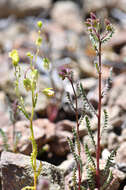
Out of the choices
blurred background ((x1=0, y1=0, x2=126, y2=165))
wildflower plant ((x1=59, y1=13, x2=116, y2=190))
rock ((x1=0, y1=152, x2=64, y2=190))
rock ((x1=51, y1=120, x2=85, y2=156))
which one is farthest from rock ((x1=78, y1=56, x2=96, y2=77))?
rock ((x1=0, y1=152, x2=64, y2=190))

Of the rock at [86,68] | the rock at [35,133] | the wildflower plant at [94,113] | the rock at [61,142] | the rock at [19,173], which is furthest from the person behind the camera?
the rock at [86,68]

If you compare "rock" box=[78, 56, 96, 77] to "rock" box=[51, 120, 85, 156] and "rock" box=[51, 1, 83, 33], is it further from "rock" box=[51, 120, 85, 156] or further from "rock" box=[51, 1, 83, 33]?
"rock" box=[51, 1, 83, 33]

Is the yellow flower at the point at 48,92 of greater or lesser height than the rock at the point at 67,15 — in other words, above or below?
below

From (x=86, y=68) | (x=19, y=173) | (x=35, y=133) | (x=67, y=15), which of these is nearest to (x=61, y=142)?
(x=35, y=133)

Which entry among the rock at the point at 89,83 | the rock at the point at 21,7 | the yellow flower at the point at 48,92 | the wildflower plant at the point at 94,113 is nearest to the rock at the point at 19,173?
the wildflower plant at the point at 94,113

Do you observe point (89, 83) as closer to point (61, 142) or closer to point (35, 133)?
point (61, 142)

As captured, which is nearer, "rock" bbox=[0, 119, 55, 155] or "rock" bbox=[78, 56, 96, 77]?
"rock" bbox=[0, 119, 55, 155]

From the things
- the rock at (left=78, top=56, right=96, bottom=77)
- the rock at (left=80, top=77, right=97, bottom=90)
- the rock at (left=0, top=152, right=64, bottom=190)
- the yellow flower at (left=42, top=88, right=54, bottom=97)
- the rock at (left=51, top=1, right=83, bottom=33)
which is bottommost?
the rock at (left=0, top=152, right=64, bottom=190)

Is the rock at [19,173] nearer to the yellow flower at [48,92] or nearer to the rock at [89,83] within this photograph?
the yellow flower at [48,92]
